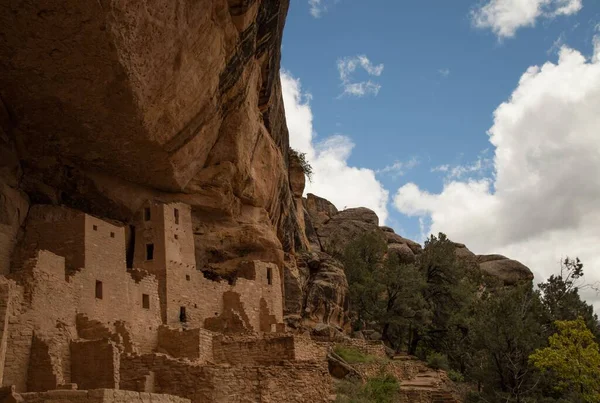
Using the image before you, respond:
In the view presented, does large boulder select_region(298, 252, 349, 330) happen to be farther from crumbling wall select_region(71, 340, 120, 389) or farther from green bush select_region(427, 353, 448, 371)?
crumbling wall select_region(71, 340, 120, 389)

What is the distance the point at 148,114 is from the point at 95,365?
735 cm

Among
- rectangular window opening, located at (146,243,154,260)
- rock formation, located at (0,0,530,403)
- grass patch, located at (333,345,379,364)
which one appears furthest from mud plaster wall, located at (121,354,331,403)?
grass patch, located at (333,345,379,364)

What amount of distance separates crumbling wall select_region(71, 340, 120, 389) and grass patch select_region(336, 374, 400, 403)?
6.51 meters

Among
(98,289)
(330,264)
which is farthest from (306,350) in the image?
(330,264)

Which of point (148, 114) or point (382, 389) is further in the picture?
point (382, 389)

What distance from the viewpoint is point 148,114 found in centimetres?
2084

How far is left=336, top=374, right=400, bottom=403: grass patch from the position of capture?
20.9m

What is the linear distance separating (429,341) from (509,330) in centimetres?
1100

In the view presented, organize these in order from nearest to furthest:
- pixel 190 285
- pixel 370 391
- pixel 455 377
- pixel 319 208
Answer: pixel 370 391
pixel 190 285
pixel 455 377
pixel 319 208

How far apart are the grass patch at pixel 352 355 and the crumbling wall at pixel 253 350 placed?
5507 millimetres

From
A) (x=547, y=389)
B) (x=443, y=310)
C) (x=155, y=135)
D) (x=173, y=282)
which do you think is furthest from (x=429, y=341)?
(x=155, y=135)

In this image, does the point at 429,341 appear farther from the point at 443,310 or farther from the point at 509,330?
the point at 509,330

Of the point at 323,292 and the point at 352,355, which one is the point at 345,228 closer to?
the point at 323,292

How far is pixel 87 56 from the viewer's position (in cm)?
1802
